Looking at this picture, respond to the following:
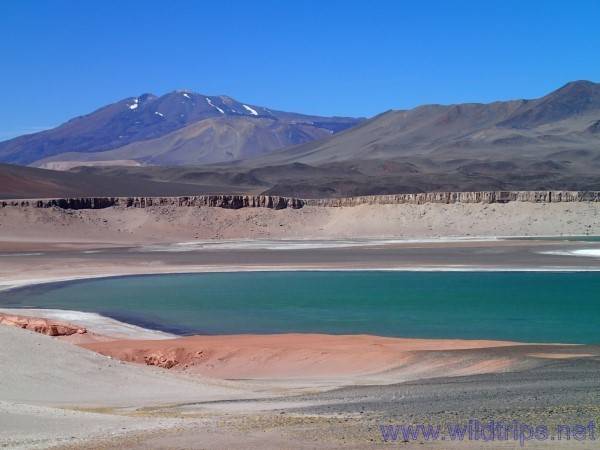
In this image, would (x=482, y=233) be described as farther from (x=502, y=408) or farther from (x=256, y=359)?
(x=502, y=408)

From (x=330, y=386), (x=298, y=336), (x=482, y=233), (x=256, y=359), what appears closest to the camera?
(x=330, y=386)

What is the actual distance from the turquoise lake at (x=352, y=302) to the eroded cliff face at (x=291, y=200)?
1386 inches

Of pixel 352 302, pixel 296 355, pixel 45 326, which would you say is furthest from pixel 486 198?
pixel 296 355

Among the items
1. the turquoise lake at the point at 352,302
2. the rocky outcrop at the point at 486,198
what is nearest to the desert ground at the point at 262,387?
the turquoise lake at the point at 352,302

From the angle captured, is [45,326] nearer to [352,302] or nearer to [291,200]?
[352,302]

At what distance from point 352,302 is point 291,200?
164 feet

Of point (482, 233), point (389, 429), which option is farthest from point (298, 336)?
point (482, 233)

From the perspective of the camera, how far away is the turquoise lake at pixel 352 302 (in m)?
27.2

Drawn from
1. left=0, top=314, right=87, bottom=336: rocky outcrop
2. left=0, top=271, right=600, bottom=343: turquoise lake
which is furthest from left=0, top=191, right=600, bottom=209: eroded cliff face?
left=0, top=314, right=87, bottom=336: rocky outcrop

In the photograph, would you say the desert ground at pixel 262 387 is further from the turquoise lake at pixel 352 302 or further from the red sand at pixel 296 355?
the turquoise lake at pixel 352 302

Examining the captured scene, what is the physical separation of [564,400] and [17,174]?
107 metres

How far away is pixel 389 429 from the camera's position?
11.0 metres

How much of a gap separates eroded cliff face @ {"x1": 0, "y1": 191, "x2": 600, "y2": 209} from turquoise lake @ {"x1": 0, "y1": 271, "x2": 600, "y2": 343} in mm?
35209

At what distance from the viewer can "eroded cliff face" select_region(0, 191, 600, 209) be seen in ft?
251
